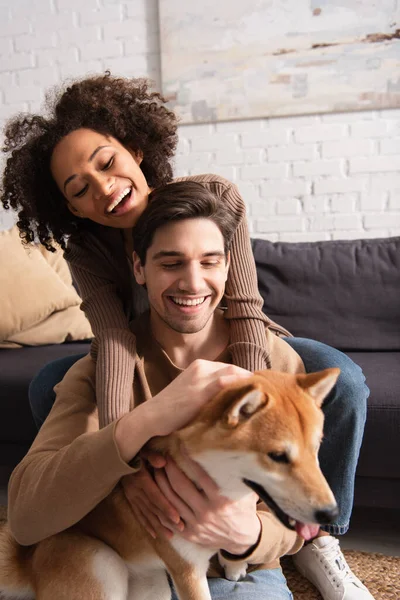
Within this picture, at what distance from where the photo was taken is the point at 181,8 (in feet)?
10.4

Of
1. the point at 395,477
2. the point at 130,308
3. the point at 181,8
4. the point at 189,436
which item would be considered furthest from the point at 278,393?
the point at 181,8

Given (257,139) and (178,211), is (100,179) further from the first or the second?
(257,139)

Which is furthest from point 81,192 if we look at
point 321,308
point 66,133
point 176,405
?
point 321,308

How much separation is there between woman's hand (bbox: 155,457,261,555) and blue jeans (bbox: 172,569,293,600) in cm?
21

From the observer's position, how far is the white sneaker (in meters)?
1.48

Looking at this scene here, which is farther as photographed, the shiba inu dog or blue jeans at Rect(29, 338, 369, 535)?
blue jeans at Rect(29, 338, 369, 535)

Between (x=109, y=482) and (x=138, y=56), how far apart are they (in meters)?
2.95

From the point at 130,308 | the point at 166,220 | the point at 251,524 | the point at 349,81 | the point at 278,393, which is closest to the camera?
the point at 278,393

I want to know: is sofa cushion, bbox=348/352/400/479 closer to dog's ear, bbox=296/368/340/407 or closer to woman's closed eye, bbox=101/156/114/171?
dog's ear, bbox=296/368/340/407

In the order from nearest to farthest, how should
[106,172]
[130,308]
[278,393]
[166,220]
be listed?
[278,393] < [166,220] < [106,172] < [130,308]

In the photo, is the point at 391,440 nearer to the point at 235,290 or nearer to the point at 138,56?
the point at 235,290

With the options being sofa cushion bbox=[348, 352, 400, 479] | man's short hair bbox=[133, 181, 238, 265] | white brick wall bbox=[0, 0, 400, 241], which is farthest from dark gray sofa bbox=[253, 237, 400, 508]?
man's short hair bbox=[133, 181, 238, 265]

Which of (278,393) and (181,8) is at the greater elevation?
(181,8)

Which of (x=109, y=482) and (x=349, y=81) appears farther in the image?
(x=349, y=81)
